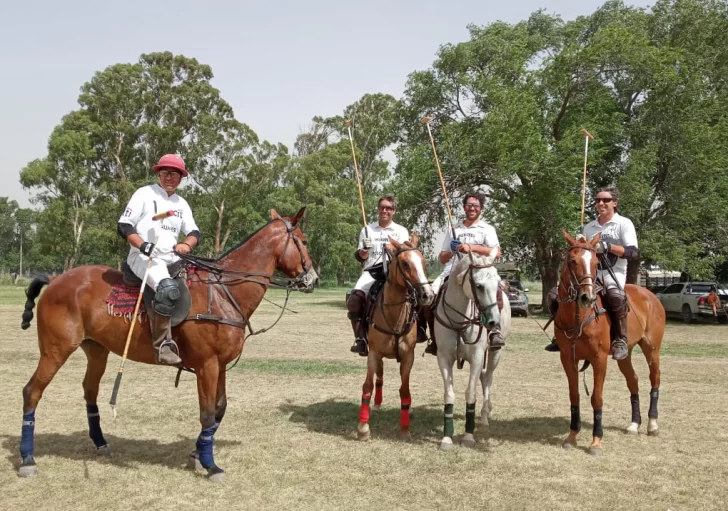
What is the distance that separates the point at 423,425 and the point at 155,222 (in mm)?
4612

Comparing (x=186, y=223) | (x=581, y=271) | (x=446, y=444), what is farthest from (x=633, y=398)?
(x=186, y=223)

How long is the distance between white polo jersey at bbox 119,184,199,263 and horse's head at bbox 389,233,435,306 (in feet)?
7.98

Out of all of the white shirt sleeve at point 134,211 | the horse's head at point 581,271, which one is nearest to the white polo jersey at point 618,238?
the horse's head at point 581,271

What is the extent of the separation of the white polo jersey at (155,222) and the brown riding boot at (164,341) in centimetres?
67

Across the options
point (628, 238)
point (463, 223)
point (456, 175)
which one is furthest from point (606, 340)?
point (456, 175)

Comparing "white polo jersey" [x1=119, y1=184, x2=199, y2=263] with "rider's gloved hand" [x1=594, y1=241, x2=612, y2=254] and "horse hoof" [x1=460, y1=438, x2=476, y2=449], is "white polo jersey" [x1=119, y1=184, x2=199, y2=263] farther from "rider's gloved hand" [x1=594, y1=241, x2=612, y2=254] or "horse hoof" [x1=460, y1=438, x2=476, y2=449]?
"rider's gloved hand" [x1=594, y1=241, x2=612, y2=254]

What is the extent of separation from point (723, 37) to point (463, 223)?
1135 inches

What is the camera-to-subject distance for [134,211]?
6398 millimetres

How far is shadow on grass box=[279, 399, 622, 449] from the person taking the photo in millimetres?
7992

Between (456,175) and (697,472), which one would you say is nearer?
(697,472)

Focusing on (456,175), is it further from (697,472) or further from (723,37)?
(697,472)

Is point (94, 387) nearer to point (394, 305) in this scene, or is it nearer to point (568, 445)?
point (394, 305)

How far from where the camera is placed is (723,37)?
98.1 ft

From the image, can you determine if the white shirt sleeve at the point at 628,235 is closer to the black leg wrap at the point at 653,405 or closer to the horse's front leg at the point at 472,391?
the black leg wrap at the point at 653,405
